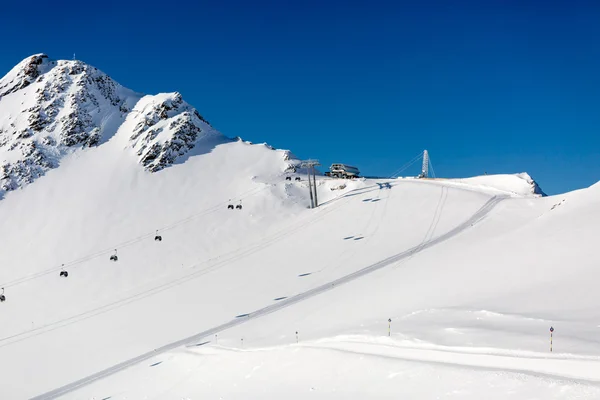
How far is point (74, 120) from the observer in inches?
3853

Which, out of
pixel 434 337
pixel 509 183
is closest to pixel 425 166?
pixel 509 183

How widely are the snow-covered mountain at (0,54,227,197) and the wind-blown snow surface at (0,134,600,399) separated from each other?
3080 millimetres

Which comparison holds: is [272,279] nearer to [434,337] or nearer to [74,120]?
[434,337]

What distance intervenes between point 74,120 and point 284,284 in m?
66.7

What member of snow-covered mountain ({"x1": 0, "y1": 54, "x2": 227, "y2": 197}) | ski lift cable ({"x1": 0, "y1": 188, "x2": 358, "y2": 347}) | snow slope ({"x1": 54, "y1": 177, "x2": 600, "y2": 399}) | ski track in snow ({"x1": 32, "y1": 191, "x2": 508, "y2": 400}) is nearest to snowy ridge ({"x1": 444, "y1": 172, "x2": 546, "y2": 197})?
ski track in snow ({"x1": 32, "y1": 191, "x2": 508, "y2": 400})

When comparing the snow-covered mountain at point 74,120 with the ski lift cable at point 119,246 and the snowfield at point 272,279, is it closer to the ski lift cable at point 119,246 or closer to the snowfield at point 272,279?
the snowfield at point 272,279

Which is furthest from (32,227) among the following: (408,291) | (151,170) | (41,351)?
(408,291)

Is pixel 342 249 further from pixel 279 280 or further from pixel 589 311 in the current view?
pixel 589 311

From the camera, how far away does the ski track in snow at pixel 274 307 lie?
132 ft

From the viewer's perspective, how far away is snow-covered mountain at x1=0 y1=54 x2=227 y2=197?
91250 millimetres

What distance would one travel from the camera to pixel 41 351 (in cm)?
5009

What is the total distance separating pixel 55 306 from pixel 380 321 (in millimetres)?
46856

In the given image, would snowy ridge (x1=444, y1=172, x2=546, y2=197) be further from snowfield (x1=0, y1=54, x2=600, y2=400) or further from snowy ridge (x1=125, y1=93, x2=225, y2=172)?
snowy ridge (x1=125, y1=93, x2=225, y2=172)

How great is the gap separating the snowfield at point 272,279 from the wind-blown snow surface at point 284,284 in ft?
0.66
